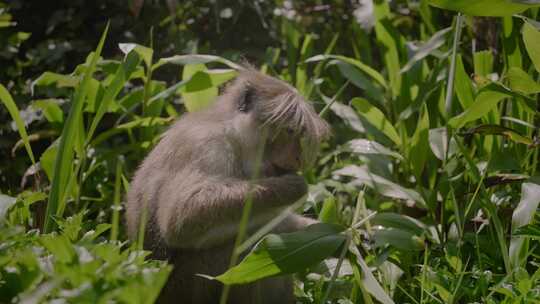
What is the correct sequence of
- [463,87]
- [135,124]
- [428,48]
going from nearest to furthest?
[463,87] < [135,124] < [428,48]

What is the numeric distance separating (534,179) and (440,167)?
832mm

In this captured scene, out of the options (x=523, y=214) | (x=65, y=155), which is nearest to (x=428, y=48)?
(x=523, y=214)

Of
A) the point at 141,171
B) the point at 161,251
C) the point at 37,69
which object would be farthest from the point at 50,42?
the point at 161,251

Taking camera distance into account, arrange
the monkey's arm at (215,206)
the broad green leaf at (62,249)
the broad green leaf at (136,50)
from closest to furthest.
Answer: the broad green leaf at (62,249) → the monkey's arm at (215,206) → the broad green leaf at (136,50)

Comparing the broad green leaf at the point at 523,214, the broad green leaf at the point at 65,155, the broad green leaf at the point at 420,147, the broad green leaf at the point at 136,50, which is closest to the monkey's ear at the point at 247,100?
→ the broad green leaf at the point at 136,50

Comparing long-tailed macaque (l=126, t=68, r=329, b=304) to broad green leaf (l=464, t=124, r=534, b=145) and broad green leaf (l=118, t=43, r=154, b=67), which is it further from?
broad green leaf (l=464, t=124, r=534, b=145)

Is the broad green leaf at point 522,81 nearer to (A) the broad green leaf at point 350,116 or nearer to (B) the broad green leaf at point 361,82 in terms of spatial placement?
(A) the broad green leaf at point 350,116

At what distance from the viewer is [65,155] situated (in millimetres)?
3246

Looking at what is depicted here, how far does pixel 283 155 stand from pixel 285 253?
2.25 ft

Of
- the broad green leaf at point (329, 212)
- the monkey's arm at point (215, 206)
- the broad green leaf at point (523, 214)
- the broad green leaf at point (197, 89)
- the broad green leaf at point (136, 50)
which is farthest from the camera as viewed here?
the broad green leaf at point (197, 89)

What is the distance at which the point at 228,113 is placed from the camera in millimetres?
Answer: 3576

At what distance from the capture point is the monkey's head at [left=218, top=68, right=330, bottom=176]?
3451 mm

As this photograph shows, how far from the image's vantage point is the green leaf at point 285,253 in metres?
2.81

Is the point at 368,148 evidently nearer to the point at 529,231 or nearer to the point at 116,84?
the point at 529,231
